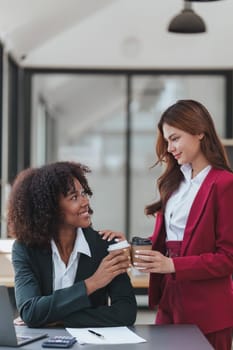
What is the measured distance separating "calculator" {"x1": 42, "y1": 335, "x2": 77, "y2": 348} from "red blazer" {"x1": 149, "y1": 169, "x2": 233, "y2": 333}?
17.1 inches

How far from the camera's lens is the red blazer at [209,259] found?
2477 mm

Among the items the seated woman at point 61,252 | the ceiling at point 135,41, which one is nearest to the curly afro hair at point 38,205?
the seated woman at point 61,252

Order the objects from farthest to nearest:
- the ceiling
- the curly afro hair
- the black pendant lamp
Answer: the ceiling, the black pendant lamp, the curly afro hair

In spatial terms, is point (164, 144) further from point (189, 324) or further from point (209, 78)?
point (209, 78)

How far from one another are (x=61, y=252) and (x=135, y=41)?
5491 mm

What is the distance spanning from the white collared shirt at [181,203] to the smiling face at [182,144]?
0.07 meters

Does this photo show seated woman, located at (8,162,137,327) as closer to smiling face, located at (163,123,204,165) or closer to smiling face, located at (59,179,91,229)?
smiling face, located at (59,179,91,229)

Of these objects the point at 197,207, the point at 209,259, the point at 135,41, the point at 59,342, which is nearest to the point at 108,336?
the point at 59,342

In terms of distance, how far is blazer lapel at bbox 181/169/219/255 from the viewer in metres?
2.53

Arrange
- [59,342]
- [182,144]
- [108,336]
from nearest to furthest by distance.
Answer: [59,342] < [108,336] < [182,144]

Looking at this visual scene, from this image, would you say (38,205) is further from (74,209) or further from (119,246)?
(119,246)

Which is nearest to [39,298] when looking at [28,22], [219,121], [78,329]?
[78,329]

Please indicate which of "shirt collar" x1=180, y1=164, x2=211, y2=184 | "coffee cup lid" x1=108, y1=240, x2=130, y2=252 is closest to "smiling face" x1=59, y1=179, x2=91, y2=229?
"coffee cup lid" x1=108, y1=240, x2=130, y2=252

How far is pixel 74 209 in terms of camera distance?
256cm
